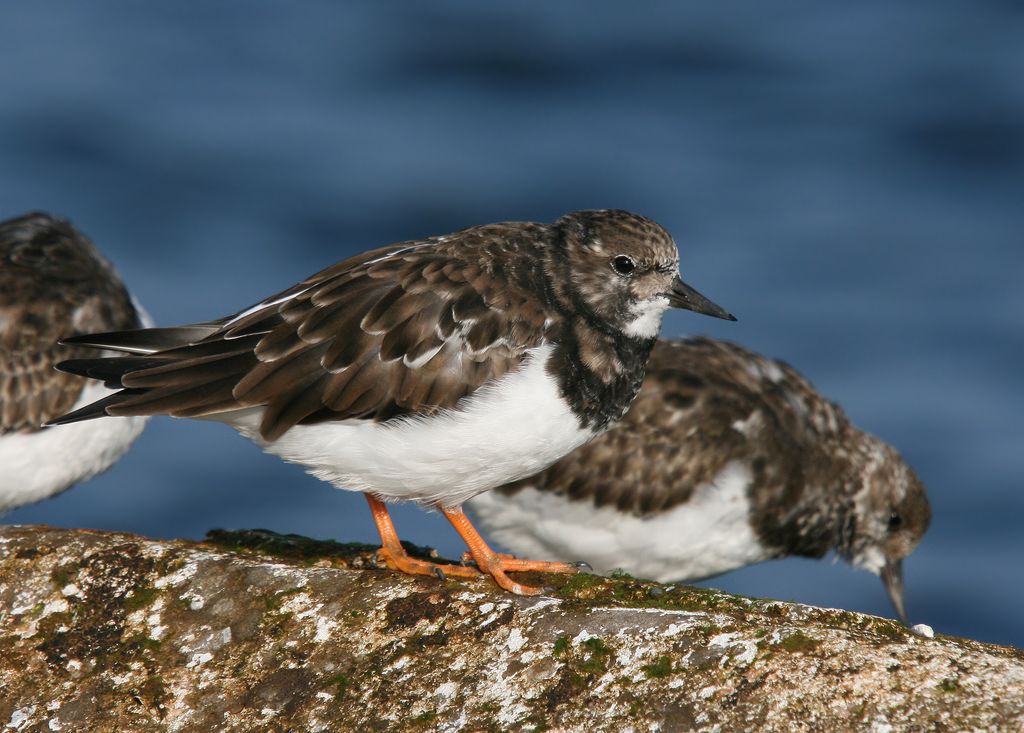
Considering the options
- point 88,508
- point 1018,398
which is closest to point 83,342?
point 88,508

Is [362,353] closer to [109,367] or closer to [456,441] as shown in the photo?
[456,441]

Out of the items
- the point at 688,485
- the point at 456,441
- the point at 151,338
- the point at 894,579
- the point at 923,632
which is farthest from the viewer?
the point at 894,579

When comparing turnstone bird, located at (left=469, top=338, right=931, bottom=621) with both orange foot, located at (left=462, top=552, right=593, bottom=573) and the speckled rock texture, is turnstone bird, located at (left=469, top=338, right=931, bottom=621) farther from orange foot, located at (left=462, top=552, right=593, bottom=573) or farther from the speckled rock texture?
the speckled rock texture

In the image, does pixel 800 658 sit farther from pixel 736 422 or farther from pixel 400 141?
pixel 400 141

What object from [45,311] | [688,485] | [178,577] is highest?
[45,311]

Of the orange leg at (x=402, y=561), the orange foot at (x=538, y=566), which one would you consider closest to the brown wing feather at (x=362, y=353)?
the orange leg at (x=402, y=561)

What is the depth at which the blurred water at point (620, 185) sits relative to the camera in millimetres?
12125

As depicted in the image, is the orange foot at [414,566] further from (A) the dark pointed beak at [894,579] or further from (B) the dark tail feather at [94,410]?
(A) the dark pointed beak at [894,579]

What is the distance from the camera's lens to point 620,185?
596 inches

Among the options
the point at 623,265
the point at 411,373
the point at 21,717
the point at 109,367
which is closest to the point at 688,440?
the point at 623,265

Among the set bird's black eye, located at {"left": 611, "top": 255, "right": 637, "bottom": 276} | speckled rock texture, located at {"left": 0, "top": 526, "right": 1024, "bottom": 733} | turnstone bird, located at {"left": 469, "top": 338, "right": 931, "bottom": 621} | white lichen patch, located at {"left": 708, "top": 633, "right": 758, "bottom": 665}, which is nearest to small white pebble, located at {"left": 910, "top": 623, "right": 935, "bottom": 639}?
speckled rock texture, located at {"left": 0, "top": 526, "right": 1024, "bottom": 733}

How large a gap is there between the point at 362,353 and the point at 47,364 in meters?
2.85

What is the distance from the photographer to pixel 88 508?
1202 centimetres

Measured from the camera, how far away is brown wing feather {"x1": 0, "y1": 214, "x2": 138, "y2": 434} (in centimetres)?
664
